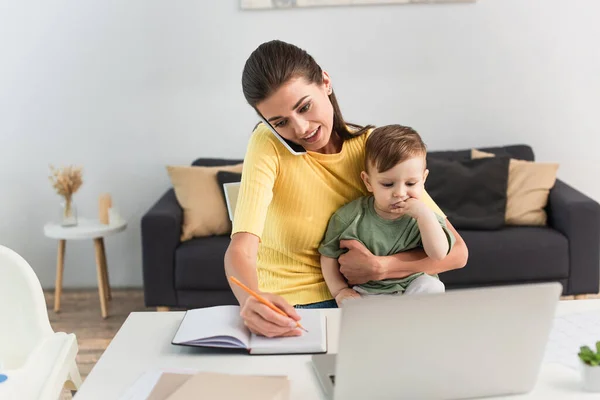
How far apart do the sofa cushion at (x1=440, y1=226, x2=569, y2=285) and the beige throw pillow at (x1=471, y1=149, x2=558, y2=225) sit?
0.19 meters

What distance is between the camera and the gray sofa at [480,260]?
3.57 meters

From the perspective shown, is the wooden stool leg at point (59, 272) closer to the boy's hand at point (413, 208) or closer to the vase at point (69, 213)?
the vase at point (69, 213)

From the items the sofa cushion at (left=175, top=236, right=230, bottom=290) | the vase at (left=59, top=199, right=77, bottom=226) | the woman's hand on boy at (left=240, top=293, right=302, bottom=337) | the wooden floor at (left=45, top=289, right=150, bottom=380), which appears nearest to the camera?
the woman's hand on boy at (left=240, top=293, right=302, bottom=337)

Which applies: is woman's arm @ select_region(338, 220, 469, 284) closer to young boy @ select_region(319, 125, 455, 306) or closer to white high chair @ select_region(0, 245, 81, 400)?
young boy @ select_region(319, 125, 455, 306)

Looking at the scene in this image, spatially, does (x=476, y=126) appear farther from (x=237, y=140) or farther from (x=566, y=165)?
(x=237, y=140)

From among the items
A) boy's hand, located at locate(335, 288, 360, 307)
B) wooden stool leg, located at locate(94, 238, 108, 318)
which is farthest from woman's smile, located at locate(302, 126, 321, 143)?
wooden stool leg, located at locate(94, 238, 108, 318)

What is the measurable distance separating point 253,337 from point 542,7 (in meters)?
3.28

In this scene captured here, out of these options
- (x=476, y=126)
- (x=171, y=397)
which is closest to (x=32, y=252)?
(x=476, y=126)

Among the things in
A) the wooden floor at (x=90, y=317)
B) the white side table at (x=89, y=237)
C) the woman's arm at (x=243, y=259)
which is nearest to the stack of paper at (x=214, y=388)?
the woman's arm at (x=243, y=259)

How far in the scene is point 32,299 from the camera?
1833 mm

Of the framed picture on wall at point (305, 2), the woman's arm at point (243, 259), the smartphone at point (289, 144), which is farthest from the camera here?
the framed picture on wall at point (305, 2)

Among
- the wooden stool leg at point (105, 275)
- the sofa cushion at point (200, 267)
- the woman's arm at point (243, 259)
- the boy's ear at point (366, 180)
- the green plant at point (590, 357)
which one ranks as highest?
the boy's ear at point (366, 180)

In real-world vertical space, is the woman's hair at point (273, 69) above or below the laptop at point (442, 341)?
above

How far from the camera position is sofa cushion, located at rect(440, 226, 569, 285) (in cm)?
357
